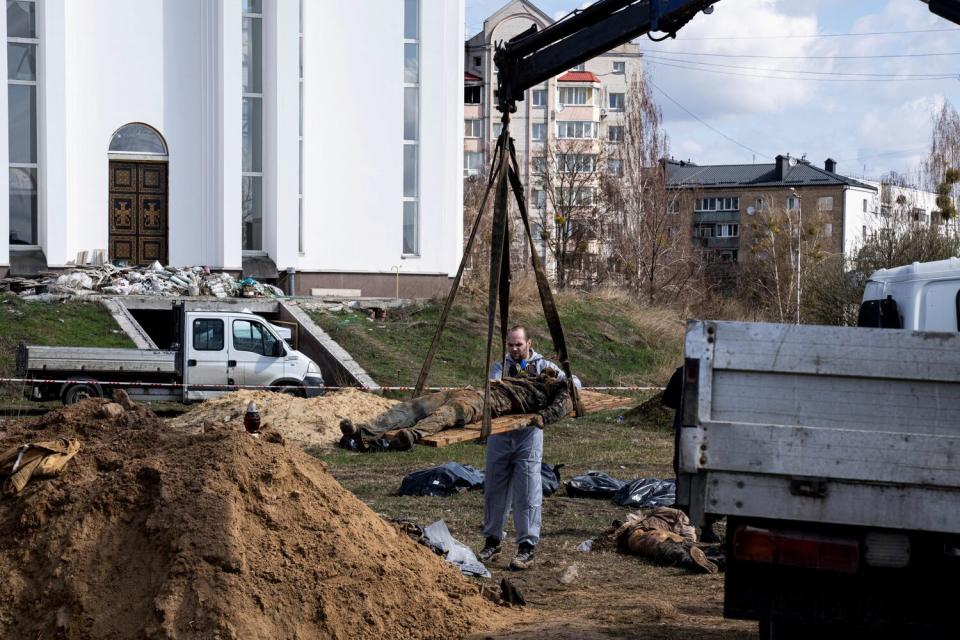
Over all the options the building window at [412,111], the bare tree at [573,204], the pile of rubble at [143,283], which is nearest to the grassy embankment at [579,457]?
the pile of rubble at [143,283]

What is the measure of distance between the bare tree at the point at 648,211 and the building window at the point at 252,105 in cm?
2301

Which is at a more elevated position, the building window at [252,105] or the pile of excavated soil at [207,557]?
the building window at [252,105]

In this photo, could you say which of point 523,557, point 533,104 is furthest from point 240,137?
point 533,104

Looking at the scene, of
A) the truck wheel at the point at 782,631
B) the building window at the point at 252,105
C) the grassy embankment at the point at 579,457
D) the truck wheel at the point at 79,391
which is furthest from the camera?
the building window at the point at 252,105

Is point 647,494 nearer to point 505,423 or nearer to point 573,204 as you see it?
point 505,423

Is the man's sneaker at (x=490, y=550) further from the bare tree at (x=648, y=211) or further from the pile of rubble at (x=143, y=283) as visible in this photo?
the bare tree at (x=648, y=211)

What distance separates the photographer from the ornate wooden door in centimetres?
2953

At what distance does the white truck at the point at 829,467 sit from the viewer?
5098 mm

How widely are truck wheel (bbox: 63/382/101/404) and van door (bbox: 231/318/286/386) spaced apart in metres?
2.77

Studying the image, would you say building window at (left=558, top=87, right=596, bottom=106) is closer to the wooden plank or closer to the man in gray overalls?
the wooden plank

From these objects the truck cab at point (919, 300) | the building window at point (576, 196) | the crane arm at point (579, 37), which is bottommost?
the truck cab at point (919, 300)

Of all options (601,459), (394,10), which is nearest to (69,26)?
(394,10)

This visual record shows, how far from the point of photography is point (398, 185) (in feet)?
105

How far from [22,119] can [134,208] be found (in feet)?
11.1
